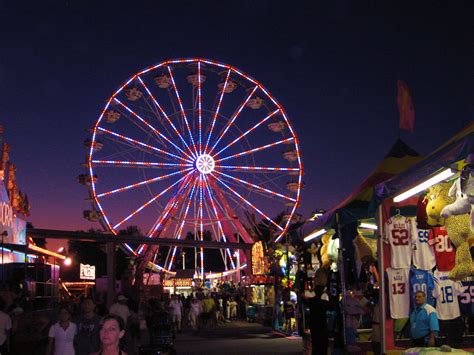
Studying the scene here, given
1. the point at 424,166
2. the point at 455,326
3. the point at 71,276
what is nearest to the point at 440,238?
the point at 424,166

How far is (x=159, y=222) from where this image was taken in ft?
104

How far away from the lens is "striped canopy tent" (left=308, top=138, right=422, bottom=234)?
10438 millimetres

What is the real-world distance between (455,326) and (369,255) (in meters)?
2.06

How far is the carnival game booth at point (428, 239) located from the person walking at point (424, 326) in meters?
0.56

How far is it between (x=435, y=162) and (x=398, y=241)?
235 cm

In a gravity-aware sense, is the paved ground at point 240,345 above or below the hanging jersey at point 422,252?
below

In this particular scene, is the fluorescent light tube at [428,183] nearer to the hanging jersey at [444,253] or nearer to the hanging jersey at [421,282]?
the hanging jersey at [444,253]

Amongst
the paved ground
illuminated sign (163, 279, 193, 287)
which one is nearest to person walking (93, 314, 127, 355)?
the paved ground

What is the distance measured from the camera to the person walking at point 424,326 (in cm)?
782

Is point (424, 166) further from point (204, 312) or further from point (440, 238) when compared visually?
point (204, 312)

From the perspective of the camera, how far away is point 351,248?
11.8 metres

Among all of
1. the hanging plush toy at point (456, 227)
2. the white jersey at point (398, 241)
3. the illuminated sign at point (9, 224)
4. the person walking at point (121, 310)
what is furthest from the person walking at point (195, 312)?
the hanging plush toy at point (456, 227)

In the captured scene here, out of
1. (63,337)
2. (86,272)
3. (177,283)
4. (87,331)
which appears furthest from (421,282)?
(177,283)

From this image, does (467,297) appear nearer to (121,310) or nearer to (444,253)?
(444,253)
